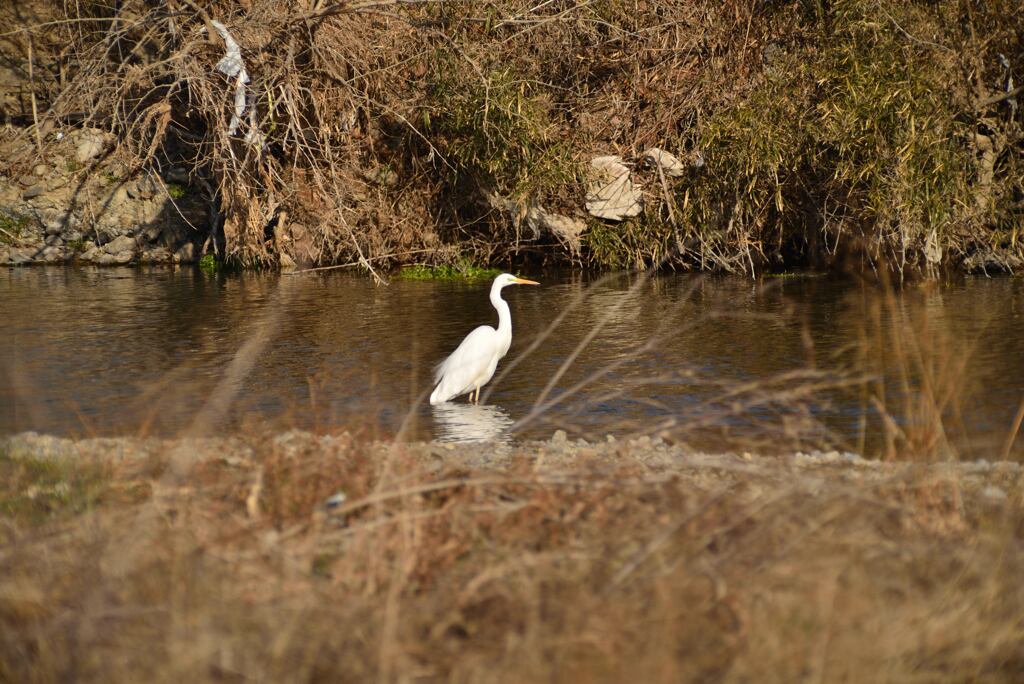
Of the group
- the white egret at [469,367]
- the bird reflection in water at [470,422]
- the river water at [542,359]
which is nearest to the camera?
Result: the river water at [542,359]

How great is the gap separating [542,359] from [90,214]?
490 inches

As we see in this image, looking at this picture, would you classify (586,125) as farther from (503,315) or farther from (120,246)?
(120,246)

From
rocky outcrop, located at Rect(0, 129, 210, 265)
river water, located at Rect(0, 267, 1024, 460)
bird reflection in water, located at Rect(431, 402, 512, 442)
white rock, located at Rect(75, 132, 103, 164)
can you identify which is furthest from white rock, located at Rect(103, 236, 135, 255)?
bird reflection in water, located at Rect(431, 402, 512, 442)

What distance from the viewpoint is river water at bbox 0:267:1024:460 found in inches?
285

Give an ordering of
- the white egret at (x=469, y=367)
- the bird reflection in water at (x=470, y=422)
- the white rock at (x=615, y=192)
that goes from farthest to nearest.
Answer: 1. the white rock at (x=615, y=192)
2. the white egret at (x=469, y=367)
3. the bird reflection in water at (x=470, y=422)

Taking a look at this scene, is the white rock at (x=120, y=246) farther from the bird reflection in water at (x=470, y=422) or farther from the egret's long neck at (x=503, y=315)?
the bird reflection in water at (x=470, y=422)

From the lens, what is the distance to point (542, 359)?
35.2 ft

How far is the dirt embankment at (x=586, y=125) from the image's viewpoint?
14.9 metres

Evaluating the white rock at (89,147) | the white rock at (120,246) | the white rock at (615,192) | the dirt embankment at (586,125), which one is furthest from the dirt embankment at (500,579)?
the white rock at (89,147)

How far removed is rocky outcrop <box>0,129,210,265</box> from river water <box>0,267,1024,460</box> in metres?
2.95

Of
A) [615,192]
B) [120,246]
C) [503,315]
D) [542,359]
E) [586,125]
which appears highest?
[586,125]

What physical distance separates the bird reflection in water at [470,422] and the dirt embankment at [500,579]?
3.30 meters

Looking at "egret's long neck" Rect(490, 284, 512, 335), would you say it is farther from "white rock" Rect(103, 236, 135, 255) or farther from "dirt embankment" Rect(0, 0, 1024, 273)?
"white rock" Rect(103, 236, 135, 255)

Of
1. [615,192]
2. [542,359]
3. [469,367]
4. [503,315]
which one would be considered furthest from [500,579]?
[615,192]
